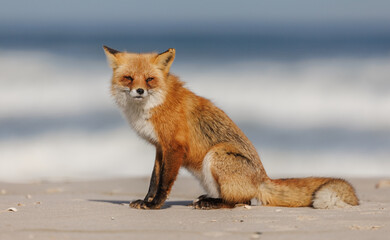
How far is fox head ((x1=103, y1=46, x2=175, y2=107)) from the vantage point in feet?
20.2

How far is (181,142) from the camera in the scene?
623 centimetres

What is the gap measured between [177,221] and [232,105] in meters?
13.1

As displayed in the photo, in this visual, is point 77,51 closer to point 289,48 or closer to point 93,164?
point 289,48

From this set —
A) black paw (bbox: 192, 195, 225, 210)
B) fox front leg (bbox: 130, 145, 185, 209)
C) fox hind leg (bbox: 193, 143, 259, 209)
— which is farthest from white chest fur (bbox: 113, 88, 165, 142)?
black paw (bbox: 192, 195, 225, 210)

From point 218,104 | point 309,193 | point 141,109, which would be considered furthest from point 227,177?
point 218,104

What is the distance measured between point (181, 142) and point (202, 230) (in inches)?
62.4

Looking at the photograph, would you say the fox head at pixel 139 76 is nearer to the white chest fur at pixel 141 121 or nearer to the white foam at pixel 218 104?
the white chest fur at pixel 141 121

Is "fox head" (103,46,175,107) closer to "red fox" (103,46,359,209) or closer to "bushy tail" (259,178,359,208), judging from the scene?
"red fox" (103,46,359,209)

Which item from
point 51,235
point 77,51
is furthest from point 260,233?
point 77,51

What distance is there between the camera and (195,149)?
6.37 metres

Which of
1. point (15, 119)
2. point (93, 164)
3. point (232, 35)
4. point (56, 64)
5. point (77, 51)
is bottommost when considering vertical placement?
point (93, 164)

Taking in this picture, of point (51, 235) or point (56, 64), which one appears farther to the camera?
point (56, 64)

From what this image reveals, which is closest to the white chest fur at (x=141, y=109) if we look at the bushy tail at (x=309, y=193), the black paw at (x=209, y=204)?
the black paw at (x=209, y=204)

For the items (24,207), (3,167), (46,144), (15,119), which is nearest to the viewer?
(24,207)
